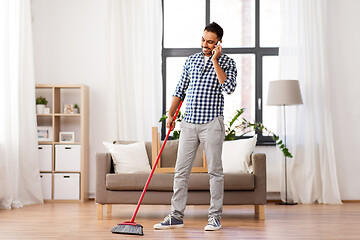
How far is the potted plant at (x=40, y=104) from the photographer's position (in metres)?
5.55

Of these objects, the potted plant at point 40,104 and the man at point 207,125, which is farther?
the potted plant at point 40,104

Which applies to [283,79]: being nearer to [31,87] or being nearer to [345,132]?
[345,132]

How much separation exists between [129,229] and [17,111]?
90.1 inches

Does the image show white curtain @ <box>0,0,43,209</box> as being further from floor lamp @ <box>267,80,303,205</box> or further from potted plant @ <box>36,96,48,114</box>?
floor lamp @ <box>267,80,303,205</box>

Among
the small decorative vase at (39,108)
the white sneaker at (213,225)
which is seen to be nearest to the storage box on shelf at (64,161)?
the small decorative vase at (39,108)

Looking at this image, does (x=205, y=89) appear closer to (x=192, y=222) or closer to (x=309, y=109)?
(x=192, y=222)

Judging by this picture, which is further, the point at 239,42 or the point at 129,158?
the point at 239,42

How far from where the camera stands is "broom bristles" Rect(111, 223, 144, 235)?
331 centimetres

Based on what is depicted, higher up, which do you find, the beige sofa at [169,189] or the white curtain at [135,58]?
the white curtain at [135,58]

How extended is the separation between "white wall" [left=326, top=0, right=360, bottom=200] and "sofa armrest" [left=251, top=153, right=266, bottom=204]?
5.92ft

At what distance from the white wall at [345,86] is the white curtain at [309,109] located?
6.0 inches

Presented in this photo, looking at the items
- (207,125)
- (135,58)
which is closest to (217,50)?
(207,125)

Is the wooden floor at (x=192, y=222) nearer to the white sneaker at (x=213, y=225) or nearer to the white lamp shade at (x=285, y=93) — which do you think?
the white sneaker at (x=213, y=225)

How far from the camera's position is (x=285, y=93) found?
5.23 metres
